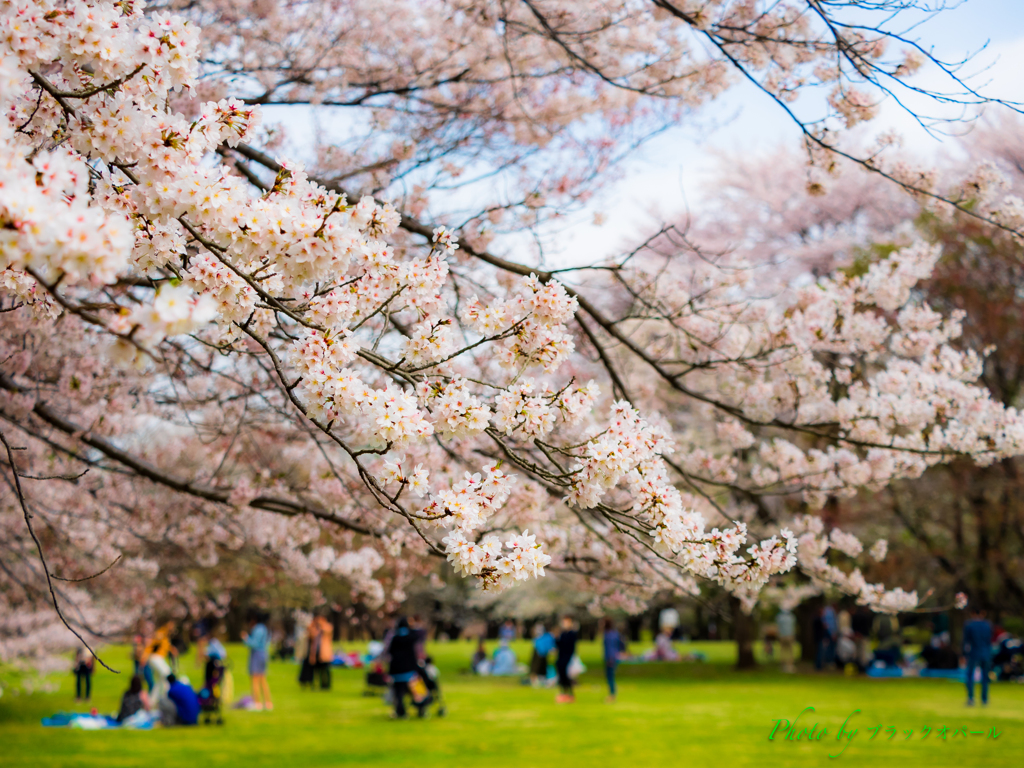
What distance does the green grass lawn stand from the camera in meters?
7.98

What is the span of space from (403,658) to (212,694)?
2.62 meters

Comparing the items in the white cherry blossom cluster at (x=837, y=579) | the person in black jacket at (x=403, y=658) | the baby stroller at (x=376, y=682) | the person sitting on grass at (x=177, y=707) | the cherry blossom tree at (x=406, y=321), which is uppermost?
the cherry blossom tree at (x=406, y=321)

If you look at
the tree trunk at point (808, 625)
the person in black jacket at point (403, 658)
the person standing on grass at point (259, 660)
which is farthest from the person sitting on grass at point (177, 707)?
the tree trunk at point (808, 625)

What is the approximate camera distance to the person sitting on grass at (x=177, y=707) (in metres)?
11.0

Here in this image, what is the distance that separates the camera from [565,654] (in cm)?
1413

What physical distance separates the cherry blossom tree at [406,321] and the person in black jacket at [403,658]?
8.96ft

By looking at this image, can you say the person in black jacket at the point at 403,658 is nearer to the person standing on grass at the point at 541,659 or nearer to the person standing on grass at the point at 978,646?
the person standing on grass at the point at 541,659

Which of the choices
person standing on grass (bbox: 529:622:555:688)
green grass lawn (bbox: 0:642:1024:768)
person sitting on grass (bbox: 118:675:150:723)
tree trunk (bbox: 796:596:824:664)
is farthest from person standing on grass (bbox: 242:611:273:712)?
tree trunk (bbox: 796:596:824:664)

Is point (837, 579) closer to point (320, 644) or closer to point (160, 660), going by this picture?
point (160, 660)

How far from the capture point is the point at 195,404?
5.31 metres

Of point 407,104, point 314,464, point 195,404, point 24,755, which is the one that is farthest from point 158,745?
point 407,104

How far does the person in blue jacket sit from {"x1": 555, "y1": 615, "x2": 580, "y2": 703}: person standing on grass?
5.75 m

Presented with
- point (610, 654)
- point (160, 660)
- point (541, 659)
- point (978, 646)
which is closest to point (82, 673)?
point (160, 660)

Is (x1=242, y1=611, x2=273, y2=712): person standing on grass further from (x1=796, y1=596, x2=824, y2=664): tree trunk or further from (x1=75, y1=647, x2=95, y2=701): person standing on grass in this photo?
(x1=796, y1=596, x2=824, y2=664): tree trunk
